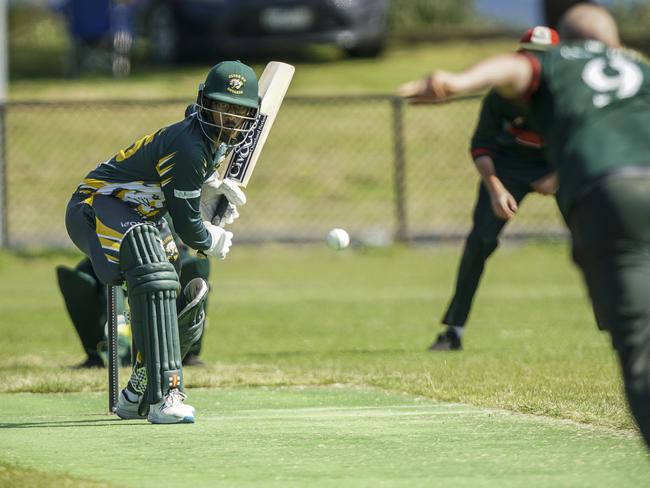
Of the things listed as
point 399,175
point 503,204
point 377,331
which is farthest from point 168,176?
point 399,175

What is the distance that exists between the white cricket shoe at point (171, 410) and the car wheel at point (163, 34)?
17.4 m

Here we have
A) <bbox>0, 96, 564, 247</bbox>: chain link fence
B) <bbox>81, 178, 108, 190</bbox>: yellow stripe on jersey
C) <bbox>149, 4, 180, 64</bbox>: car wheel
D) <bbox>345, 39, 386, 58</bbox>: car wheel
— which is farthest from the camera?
<bbox>345, 39, 386, 58</bbox>: car wheel

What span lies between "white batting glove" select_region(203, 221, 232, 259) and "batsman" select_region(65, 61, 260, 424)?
0.03 meters

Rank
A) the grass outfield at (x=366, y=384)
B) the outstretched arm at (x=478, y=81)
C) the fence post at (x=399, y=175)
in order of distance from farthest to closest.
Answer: the fence post at (x=399, y=175)
the grass outfield at (x=366, y=384)
the outstretched arm at (x=478, y=81)

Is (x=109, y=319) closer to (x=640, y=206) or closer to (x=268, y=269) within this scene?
(x=640, y=206)

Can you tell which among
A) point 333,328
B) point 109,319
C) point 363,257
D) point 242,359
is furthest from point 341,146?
point 109,319

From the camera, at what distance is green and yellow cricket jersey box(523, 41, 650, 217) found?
483 cm

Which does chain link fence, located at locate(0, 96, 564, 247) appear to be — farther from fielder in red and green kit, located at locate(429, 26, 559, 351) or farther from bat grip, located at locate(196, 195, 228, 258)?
bat grip, located at locate(196, 195, 228, 258)

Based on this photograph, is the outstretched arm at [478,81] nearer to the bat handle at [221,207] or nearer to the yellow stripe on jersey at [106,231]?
the yellow stripe on jersey at [106,231]

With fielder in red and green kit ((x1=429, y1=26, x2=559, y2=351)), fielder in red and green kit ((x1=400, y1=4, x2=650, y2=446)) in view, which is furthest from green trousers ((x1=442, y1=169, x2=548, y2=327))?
fielder in red and green kit ((x1=400, y1=4, x2=650, y2=446))

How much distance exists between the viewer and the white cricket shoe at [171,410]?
270 inches

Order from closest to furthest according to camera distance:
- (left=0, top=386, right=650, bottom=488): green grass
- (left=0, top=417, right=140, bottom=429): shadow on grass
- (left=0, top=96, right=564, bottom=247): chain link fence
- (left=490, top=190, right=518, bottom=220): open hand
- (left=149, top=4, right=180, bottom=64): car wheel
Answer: (left=0, top=386, right=650, bottom=488): green grass < (left=0, top=417, right=140, bottom=429): shadow on grass < (left=490, top=190, right=518, bottom=220): open hand < (left=0, top=96, right=564, bottom=247): chain link fence < (left=149, top=4, right=180, bottom=64): car wheel

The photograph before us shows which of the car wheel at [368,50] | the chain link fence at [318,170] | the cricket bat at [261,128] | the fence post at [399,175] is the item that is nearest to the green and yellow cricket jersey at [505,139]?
the cricket bat at [261,128]

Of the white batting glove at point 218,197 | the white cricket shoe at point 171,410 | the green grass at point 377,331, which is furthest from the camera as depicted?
the green grass at point 377,331
